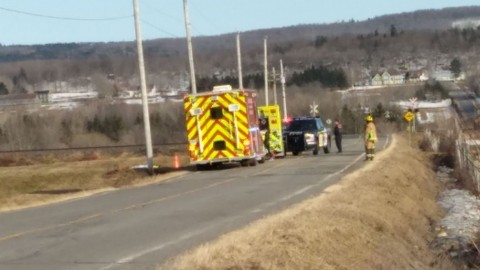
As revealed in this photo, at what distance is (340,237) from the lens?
46.1ft

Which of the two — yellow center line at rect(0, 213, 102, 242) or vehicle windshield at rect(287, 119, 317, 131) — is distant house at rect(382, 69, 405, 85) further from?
yellow center line at rect(0, 213, 102, 242)

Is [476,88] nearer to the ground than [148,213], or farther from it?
farther from it

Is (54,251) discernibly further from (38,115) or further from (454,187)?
(38,115)

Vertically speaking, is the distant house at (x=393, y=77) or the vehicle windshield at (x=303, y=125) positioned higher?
the distant house at (x=393, y=77)

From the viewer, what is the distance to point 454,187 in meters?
35.8

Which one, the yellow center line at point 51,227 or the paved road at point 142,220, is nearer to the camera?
the paved road at point 142,220

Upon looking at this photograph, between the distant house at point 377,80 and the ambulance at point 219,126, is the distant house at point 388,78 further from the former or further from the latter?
the ambulance at point 219,126

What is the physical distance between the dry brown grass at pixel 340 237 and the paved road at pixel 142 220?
70cm

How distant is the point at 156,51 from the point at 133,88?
18700 millimetres

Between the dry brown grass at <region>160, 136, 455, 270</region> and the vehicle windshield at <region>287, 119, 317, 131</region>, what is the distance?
61.8 feet

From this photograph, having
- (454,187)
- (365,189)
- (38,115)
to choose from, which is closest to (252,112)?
(454,187)

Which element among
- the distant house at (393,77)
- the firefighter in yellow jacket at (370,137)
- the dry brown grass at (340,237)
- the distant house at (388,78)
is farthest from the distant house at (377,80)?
the dry brown grass at (340,237)

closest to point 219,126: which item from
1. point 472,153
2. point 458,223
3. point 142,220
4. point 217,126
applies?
point 217,126

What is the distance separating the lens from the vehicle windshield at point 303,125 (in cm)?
4394
